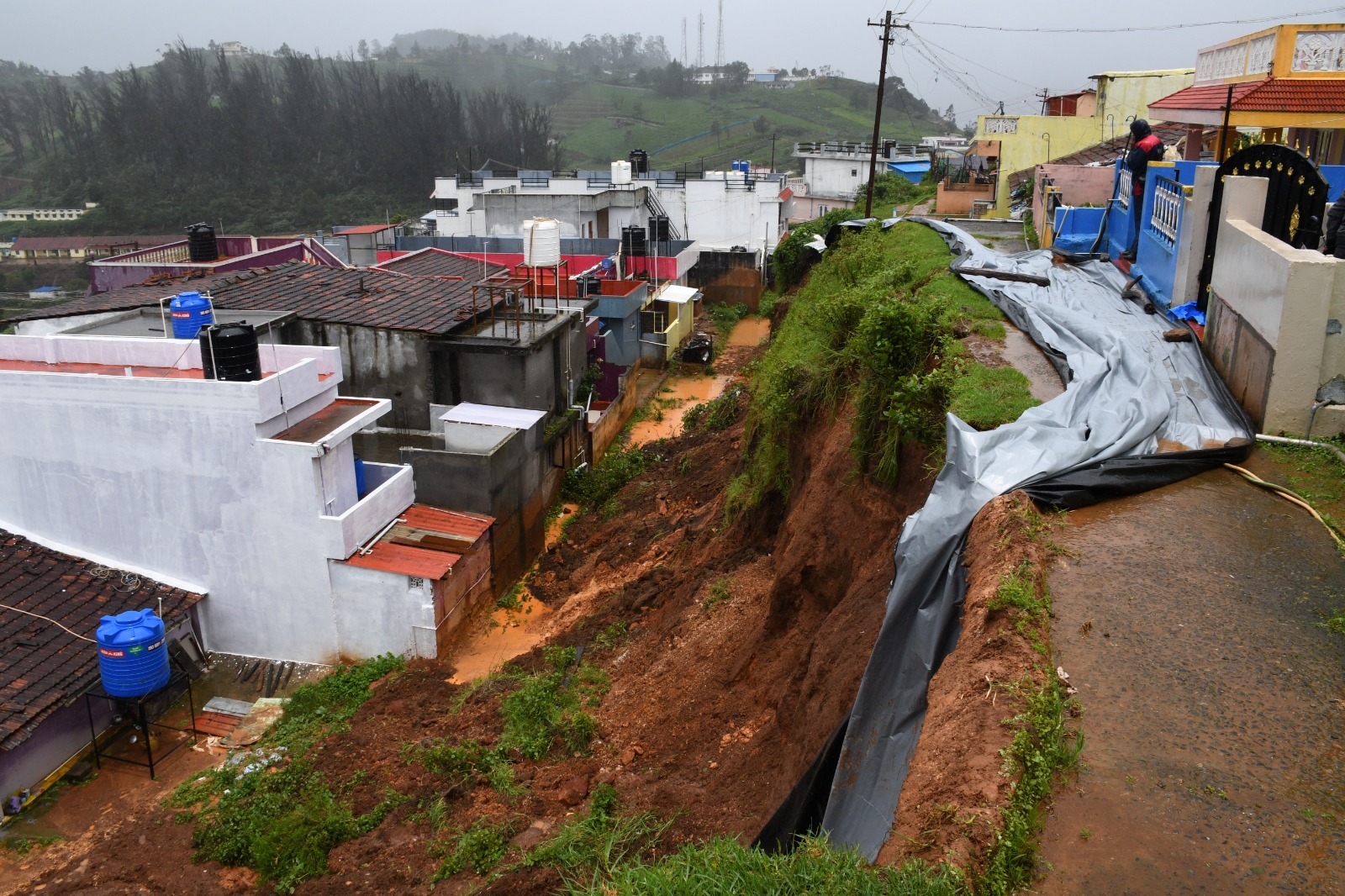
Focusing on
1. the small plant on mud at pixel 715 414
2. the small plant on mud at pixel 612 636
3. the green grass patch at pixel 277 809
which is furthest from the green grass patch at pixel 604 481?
the green grass patch at pixel 277 809

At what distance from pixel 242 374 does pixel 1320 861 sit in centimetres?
1562

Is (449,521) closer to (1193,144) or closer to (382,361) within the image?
(382,361)

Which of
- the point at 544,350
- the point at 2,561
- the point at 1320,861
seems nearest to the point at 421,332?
the point at 544,350

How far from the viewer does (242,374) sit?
15.8 meters

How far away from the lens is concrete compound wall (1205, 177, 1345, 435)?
9.19 metres

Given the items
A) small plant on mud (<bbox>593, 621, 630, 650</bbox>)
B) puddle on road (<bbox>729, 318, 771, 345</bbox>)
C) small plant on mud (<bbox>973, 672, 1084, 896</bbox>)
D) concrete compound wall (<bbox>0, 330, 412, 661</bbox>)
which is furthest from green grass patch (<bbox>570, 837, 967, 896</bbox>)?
puddle on road (<bbox>729, 318, 771, 345</bbox>)

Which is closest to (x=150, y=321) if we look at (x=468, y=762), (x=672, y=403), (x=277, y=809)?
(x=277, y=809)

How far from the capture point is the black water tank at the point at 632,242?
37.7m

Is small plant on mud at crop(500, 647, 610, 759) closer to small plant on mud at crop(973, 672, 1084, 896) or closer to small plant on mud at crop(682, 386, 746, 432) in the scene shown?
small plant on mud at crop(973, 672, 1084, 896)

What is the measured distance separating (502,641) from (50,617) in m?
7.27

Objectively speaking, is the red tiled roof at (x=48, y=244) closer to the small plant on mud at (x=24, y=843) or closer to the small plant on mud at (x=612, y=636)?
the small plant on mud at (x=24, y=843)

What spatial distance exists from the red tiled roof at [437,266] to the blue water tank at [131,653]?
1602 cm

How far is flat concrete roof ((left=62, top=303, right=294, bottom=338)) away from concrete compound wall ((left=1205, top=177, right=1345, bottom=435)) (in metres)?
17.3

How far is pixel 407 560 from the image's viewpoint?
1633cm
